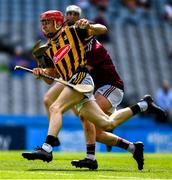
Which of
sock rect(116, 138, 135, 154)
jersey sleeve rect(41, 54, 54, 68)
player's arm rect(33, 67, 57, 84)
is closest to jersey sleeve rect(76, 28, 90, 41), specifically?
player's arm rect(33, 67, 57, 84)

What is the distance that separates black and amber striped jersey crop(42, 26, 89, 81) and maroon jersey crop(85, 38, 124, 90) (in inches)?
41.7

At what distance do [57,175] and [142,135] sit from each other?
Answer: 11.2 meters

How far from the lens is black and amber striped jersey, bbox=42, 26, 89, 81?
424 inches

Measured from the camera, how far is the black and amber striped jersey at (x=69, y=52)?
1077 centimetres

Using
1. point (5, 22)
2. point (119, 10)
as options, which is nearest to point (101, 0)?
point (119, 10)

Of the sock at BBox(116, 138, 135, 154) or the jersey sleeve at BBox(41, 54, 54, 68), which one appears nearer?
the sock at BBox(116, 138, 135, 154)

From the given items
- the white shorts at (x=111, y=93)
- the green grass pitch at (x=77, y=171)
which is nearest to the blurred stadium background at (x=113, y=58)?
the green grass pitch at (x=77, y=171)

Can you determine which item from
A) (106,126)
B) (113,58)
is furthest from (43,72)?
(113,58)

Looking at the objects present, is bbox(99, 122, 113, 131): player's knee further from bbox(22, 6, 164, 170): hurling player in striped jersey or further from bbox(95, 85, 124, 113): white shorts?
bbox(95, 85, 124, 113): white shorts

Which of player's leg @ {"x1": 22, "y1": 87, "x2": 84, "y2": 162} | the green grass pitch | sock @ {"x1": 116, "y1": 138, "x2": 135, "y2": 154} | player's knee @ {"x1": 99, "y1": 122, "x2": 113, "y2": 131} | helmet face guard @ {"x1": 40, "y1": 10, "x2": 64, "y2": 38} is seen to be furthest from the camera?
sock @ {"x1": 116, "y1": 138, "x2": 135, "y2": 154}

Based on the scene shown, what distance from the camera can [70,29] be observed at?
35.5ft

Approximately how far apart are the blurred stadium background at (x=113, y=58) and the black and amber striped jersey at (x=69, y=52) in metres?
9.12

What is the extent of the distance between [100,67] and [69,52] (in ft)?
4.36

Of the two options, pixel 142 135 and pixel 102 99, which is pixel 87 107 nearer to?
pixel 102 99
